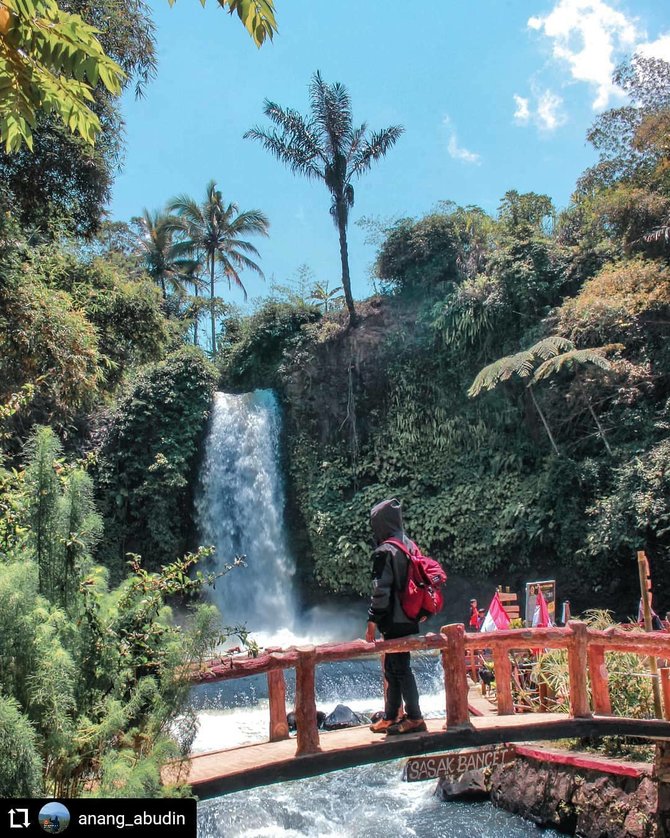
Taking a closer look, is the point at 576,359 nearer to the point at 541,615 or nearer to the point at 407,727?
the point at 541,615

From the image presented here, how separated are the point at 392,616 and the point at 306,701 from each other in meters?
0.85

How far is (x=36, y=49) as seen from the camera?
2.65 metres

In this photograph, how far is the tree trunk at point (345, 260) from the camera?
2072 centimetres

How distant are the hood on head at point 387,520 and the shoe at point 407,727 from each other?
1.35 meters

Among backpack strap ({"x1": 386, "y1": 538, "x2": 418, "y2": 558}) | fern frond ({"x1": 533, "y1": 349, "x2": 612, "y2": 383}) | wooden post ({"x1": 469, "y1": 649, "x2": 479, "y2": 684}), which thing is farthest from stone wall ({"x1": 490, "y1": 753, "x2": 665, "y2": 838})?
fern frond ({"x1": 533, "y1": 349, "x2": 612, "y2": 383})

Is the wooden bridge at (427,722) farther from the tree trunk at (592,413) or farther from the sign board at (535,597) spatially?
the tree trunk at (592,413)

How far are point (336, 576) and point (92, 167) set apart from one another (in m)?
11.1

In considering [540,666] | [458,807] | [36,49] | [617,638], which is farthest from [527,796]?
[36,49]

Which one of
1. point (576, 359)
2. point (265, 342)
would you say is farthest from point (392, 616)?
point (265, 342)

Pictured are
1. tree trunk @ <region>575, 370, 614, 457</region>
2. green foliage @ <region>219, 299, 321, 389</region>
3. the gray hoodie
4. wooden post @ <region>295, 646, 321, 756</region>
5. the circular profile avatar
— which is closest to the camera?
the circular profile avatar

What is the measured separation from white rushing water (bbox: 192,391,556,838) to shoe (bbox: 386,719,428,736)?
4014 mm

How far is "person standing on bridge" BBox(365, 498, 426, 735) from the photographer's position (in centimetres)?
489

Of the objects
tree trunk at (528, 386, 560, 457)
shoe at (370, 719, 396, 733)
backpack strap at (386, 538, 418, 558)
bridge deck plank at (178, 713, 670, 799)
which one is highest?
tree trunk at (528, 386, 560, 457)

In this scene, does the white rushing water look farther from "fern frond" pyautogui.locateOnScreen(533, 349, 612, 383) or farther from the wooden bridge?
"fern frond" pyautogui.locateOnScreen(533, 349, 612, 383)
